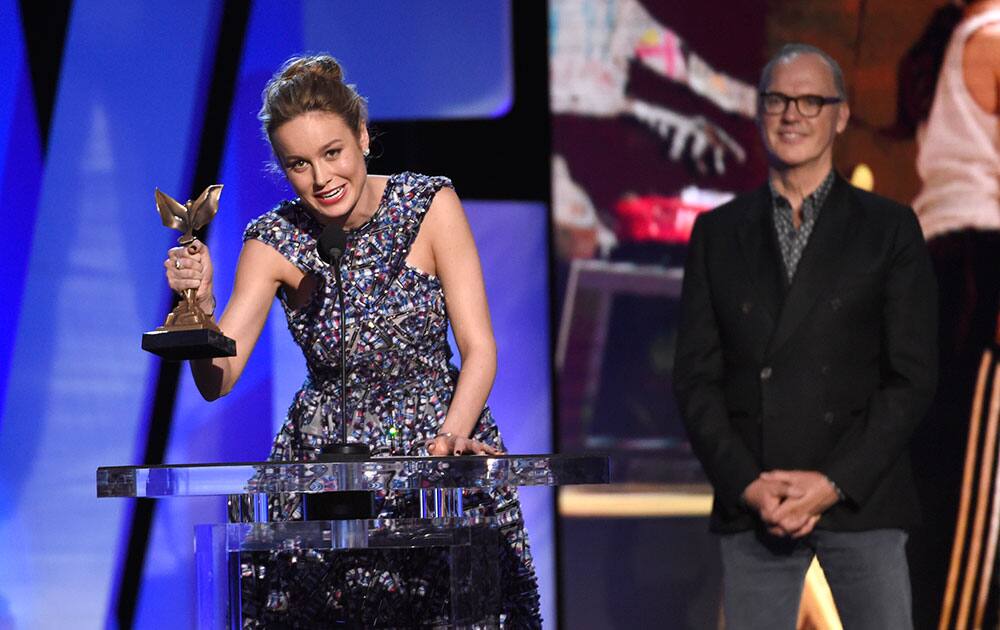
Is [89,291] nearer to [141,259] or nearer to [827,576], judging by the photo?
[141,259]

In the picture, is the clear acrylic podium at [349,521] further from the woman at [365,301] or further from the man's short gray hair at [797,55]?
the man's short gray hair at [797,55]

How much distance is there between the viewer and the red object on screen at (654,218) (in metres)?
4.18

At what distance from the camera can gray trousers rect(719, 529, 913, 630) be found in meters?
2.58

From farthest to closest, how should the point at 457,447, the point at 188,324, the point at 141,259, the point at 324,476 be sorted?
the point at 141,259, the point at 188,324, the point at 457,447, the point at 324,476

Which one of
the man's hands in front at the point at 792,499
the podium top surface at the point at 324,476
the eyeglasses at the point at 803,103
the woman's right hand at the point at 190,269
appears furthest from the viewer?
the eyeglasses at the point at 803,103

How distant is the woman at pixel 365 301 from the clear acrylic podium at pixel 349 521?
16.8 inches

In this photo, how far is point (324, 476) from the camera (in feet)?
6.54

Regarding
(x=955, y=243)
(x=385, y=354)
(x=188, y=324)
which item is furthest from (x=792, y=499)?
(x=955, y=243)

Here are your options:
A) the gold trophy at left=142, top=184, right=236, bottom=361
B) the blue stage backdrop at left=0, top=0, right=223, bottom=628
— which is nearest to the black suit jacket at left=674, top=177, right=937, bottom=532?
the gold trophy at left=142, top=184, right=236, bottom=361

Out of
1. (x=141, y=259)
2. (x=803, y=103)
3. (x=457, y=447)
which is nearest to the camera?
(x=457, y=447)

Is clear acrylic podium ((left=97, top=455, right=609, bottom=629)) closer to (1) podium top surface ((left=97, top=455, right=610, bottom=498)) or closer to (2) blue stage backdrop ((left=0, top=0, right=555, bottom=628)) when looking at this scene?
(1) podium top surface ((left=97, top=455, right=610, bottom=498))

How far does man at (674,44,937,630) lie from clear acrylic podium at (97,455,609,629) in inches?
25.2

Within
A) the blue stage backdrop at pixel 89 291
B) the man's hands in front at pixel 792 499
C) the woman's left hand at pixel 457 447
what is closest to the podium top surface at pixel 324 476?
the woman's left hand at pixel 457 447

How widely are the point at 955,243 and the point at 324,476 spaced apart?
282 centimetres
